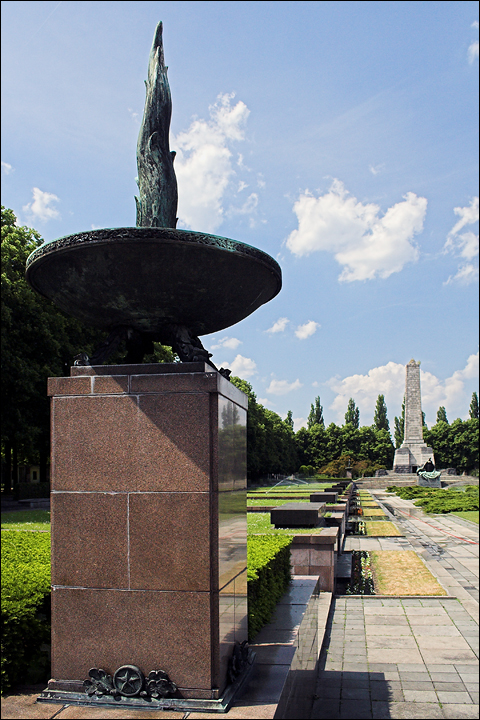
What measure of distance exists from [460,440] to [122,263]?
245ft

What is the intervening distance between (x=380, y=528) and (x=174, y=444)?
16.3 meters

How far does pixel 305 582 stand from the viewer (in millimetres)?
7234

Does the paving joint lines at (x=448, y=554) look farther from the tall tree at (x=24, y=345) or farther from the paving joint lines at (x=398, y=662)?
the tall tree at (x=24, y=345)

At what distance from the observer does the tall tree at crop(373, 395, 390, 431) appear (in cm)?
8412

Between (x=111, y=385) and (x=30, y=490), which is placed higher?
(x=111, y=385)

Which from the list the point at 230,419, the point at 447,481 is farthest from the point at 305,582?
the point at 447,481

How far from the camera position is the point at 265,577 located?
5742mm

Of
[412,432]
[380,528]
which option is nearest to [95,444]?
[380,528]

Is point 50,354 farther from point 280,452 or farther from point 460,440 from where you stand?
point 460,440

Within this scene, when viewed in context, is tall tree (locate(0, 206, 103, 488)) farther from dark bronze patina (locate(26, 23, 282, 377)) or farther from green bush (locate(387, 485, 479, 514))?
dark bronze patina (locate(26, 23, 282, 377))

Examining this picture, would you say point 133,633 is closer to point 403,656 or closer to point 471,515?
point 403,656

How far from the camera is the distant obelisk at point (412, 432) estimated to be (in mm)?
54812

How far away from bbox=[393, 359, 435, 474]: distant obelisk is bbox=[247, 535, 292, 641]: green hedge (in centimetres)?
4948

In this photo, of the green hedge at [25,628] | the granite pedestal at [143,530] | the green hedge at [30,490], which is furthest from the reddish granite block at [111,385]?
the green hedge at [30,490]
